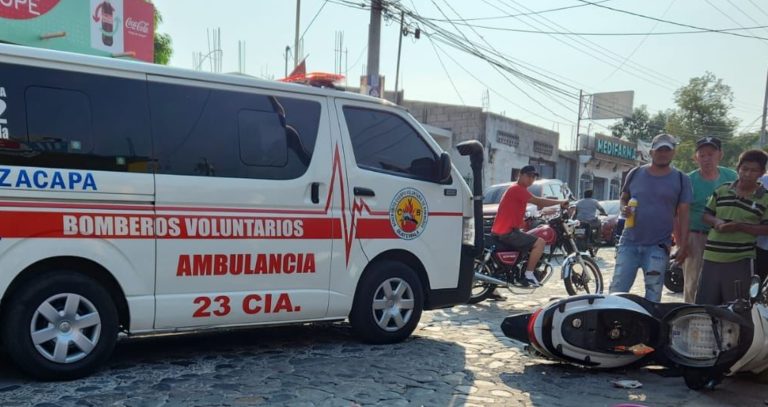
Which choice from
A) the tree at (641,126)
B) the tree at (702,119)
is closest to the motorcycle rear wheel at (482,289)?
the tree at (702,119)

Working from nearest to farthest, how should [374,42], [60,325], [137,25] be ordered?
1. [60,325]
2. [374,42]
3. [137,25]

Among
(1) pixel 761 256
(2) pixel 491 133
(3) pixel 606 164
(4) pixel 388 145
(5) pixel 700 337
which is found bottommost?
(5) pixel 700 337

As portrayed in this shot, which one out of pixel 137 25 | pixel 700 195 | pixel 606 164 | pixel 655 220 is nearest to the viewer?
pixel 655 220

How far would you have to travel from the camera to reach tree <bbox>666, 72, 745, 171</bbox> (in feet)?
151

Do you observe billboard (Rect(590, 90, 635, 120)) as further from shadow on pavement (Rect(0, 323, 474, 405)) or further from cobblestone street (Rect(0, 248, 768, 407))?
shadow on pavement (Rect(0, 323, 474, 405))

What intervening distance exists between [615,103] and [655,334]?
3673 cm

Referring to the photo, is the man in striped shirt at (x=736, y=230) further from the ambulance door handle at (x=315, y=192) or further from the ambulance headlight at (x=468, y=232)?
the ambulance door handle at (x=315, y=192)

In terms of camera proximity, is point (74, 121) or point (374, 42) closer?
point (74, 121)

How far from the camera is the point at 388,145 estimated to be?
17.3 ft

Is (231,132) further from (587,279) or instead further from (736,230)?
(587,279)

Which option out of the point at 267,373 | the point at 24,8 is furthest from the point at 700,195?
the point at 24,8

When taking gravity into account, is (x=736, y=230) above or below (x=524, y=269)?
above

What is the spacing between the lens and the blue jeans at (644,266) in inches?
200

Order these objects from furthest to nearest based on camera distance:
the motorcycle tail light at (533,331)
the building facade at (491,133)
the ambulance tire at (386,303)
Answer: the building facade at (491,133) < the ambulance tire at (386,303) < the motorcycle tail light at (533,331)
